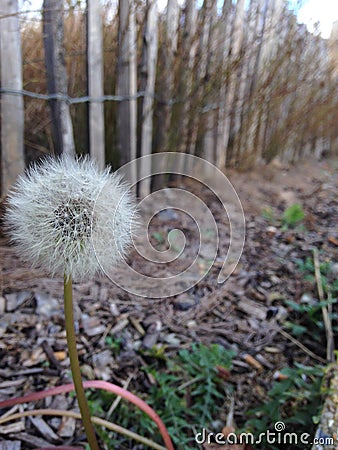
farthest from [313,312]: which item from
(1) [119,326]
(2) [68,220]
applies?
(2) [68,220]

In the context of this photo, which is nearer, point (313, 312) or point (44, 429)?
point (44, 429)

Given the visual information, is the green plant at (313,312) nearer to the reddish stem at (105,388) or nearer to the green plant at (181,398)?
the green plant at (181,398)

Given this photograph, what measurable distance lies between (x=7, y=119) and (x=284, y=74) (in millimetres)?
2496

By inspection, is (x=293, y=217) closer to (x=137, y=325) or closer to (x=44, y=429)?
(x=137, y=325)

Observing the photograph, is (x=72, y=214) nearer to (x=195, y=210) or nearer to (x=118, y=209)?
(x=118, y=209)

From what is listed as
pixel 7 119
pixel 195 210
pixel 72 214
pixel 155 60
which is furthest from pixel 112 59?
pixel 72 214

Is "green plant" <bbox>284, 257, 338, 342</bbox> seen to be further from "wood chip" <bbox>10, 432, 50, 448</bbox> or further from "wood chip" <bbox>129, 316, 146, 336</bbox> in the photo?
"wood chip" <bbox>10, 432, 50, 448</bbox>

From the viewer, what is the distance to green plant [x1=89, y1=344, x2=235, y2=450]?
1229mm

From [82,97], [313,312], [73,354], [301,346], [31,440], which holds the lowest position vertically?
[31,440]

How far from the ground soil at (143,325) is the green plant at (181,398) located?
0.24 feet

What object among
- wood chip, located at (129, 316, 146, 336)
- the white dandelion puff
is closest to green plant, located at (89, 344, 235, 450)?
wood chip, located at (129, 316, 146, 336)

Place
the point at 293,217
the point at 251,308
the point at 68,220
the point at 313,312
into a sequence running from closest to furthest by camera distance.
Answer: the point at 68,220 → the point at 313,312 → the point at 251,308 → the point at 293,217

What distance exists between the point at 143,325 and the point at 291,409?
67cm

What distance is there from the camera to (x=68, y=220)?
29.4 inches
